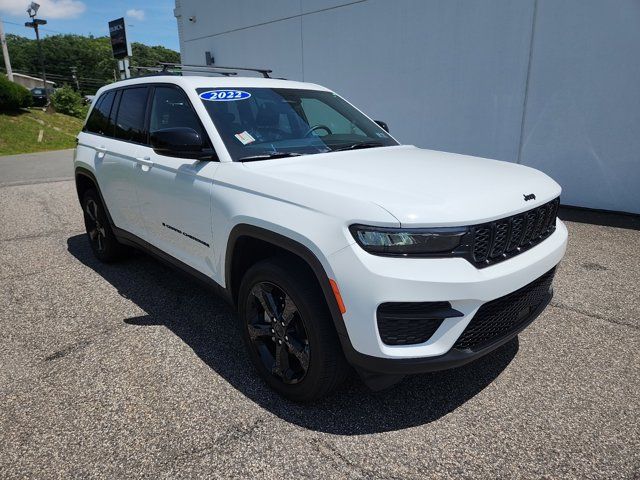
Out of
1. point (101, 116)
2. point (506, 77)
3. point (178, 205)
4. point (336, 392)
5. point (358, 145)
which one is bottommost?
point (336, 392)

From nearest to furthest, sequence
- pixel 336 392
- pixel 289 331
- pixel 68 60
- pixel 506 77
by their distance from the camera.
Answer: pixel 289 331 → pixel 336 392 → pixel 506 77 → pixel 68 60

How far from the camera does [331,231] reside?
2.13 m

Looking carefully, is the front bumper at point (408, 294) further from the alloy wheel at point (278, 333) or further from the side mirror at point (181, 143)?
the side mirror at point (181, 143)

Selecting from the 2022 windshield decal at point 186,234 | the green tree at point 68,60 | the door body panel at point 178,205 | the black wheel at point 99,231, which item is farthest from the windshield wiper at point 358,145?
the green tree at point 68,60

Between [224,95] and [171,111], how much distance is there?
48 centimetres

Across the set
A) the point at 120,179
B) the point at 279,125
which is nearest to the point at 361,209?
the point at 279,125

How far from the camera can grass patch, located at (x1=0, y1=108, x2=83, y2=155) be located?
18.2 m

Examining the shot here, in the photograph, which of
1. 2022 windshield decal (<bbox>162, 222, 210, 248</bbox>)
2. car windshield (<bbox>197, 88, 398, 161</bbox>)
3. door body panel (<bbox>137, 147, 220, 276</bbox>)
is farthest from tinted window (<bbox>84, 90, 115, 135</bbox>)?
car windshield (<bbox>197, 88, 398, 161</bbox>)

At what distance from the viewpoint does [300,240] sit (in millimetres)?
2252

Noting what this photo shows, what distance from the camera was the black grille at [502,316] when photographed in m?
2.20

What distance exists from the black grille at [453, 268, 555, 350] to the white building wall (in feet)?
17.1

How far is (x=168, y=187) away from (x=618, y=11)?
6.60 m

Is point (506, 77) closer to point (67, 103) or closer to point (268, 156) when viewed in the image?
point (268, 156)

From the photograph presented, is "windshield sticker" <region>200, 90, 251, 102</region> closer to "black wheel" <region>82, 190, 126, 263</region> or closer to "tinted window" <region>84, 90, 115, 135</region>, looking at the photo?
"tinted window" <region>84, 90, 115, 135</region>
